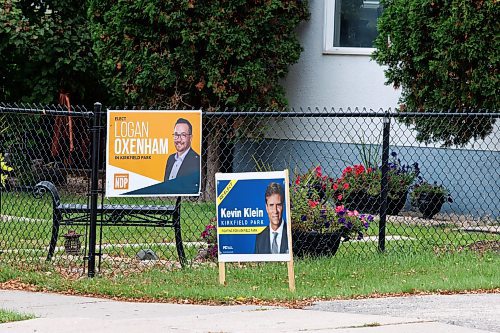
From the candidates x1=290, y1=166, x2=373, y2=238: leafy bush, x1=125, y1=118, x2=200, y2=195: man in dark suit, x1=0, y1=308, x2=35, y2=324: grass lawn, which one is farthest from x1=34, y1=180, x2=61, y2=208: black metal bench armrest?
x1=0, y1=308, x2=35, y2=324: grass lawn

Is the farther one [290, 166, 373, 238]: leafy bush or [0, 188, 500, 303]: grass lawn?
[290, 166, 373, 238]: leafy bush

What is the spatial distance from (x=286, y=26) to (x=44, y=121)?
5220 millimetres

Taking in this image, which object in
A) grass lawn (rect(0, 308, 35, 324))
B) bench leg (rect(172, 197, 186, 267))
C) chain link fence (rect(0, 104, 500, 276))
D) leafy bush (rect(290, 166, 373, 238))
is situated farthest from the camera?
leafy bush (rect(290, 166, 373, 238))

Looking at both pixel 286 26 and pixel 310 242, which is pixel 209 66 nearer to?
pixel 286 26

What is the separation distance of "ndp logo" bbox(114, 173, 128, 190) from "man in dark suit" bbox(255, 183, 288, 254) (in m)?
1.30

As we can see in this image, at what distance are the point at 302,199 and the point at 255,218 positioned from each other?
1.51m

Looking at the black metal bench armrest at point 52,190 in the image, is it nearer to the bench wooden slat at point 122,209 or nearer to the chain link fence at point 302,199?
the chain link fence at point 302,199

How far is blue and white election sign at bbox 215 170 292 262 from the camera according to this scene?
29.9 ft

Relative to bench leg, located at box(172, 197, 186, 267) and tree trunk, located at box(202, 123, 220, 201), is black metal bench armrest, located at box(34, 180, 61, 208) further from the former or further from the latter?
tree trunk, located at box(202, 123, 220, 201)

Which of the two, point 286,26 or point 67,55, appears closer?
point 286,26

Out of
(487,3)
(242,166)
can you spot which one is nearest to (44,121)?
(242,166)

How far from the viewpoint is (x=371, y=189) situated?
46.4ft

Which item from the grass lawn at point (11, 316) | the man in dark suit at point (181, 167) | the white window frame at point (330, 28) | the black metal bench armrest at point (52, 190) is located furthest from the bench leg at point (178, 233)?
the white window frame at point (330, 28)

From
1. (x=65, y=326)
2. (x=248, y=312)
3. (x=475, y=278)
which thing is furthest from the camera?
(x=475, y=278)
